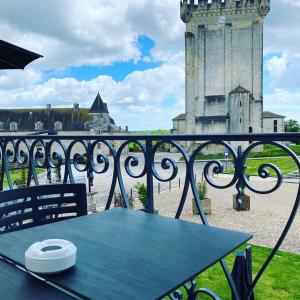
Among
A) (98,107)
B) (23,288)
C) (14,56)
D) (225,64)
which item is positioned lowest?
(23,288)

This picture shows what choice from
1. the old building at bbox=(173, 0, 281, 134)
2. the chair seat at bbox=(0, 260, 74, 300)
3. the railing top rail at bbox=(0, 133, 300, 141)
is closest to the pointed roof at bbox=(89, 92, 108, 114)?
the old building at bbox=(173, 0, 281, 134)

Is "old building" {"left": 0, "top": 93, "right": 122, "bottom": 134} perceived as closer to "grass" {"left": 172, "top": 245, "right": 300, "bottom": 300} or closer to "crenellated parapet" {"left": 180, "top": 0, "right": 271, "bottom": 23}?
"crenellated parapet" {"left": 180, "top": 0, "right": 271, "bottom": 23}

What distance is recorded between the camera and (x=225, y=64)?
45312 millimetres

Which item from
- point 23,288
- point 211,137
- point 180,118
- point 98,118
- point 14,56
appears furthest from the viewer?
point 180,118

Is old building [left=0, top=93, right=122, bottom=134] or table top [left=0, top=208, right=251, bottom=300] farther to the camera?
old building [left=0, top=93, right=122, bottom=134]

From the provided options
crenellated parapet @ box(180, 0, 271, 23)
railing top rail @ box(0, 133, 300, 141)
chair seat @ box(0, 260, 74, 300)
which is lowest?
chair seat @ box(0, 260, 74, 300)

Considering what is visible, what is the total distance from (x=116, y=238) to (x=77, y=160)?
1380 millimetres

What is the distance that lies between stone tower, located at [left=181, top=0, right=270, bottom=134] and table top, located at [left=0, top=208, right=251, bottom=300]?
144ft

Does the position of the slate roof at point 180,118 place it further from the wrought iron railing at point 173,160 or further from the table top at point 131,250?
the table top at point 131,250

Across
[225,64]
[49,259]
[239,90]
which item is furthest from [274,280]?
[225,64]

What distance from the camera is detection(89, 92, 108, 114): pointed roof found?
5422cm

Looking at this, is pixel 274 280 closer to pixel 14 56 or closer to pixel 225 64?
pixel 14 56

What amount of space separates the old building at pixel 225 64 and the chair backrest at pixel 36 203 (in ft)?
141

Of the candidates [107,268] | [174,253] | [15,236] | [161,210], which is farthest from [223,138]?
[161,210]
